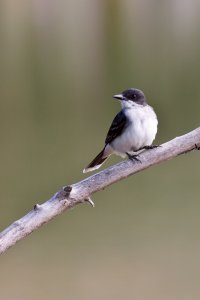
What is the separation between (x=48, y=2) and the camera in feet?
95.4

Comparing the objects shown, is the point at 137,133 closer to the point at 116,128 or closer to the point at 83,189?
the point at 116,128

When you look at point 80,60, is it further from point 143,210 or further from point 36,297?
point 36,297

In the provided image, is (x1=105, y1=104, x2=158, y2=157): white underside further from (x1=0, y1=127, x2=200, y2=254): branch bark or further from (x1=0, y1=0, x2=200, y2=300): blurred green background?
(x1=0, y1=0, x2=200, y2=300): blurred green background

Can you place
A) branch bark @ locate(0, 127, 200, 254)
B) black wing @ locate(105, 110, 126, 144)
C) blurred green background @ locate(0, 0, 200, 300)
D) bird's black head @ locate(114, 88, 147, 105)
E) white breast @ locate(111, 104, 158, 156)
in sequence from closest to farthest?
branch bark @ locate(0, 127, 200, 254), white breast @ locate(111, 104, 158, 156), black wing @ locate(105, 110, 126, 144), bird's black head @ locate(114, 88, 147, 105), blurred green background @ locate(0, 0, 200, 300)

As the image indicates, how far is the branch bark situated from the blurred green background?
4.61 metres

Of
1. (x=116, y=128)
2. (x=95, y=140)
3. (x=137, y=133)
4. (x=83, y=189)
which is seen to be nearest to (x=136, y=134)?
(x=137, y=133)

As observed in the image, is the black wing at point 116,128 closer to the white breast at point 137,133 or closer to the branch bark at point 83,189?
the white breast at point 137,133

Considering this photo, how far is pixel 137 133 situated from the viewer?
552 cm

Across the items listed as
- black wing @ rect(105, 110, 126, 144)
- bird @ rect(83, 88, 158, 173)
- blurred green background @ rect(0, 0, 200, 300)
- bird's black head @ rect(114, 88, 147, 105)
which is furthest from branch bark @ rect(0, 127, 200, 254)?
blurred green background @ rect(0, 0, 200, 300)

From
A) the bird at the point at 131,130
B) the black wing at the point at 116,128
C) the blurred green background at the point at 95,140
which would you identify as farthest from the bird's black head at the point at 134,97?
the blurred green background at the point at 95,140

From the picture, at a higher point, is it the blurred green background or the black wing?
the black wing

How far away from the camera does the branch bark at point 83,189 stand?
419cm

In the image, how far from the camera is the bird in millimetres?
5500

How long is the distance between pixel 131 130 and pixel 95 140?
963cm
